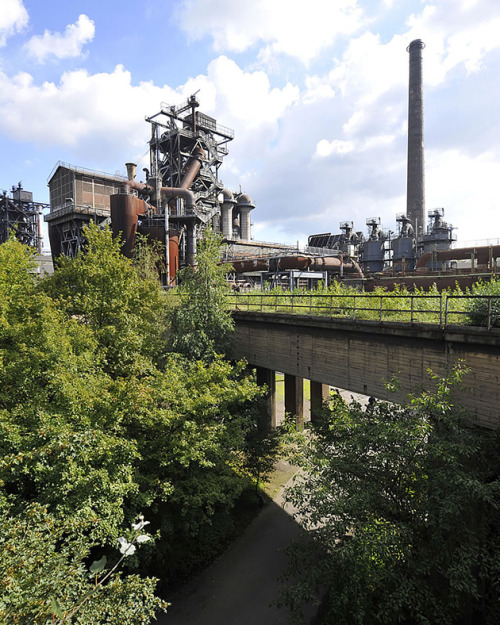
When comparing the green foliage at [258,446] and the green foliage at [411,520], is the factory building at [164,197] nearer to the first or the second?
the green foliage at [258,446]

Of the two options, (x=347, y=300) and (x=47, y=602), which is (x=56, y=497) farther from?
(x=347, y=300)

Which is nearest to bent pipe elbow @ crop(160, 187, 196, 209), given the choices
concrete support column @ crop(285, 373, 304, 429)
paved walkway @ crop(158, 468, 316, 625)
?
concrete support column @ crop(285, 373, 304, 429)

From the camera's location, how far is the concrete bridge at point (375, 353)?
30.5ft

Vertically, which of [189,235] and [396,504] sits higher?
[189,235]

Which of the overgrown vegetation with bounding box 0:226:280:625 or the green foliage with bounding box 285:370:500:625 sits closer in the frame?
the overgrown vegetation with bounding box 0:226:280:625

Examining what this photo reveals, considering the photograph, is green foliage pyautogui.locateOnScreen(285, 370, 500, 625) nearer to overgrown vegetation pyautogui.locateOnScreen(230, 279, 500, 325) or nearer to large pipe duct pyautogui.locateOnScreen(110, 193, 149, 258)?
overgrown vegetation pyautogui.locateOnScreen(230, 279, 500, 325)

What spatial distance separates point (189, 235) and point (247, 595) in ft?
113

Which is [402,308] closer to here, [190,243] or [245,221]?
[190,243]

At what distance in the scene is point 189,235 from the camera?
1572 inches

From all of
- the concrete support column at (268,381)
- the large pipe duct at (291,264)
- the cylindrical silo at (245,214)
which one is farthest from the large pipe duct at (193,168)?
the concrete support column at (268,381)

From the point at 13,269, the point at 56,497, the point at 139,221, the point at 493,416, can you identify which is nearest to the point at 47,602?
the point at 56,497

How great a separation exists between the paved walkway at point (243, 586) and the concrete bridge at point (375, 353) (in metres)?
6.27

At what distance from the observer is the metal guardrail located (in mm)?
9406

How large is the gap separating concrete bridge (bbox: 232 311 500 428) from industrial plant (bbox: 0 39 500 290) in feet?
38.6
